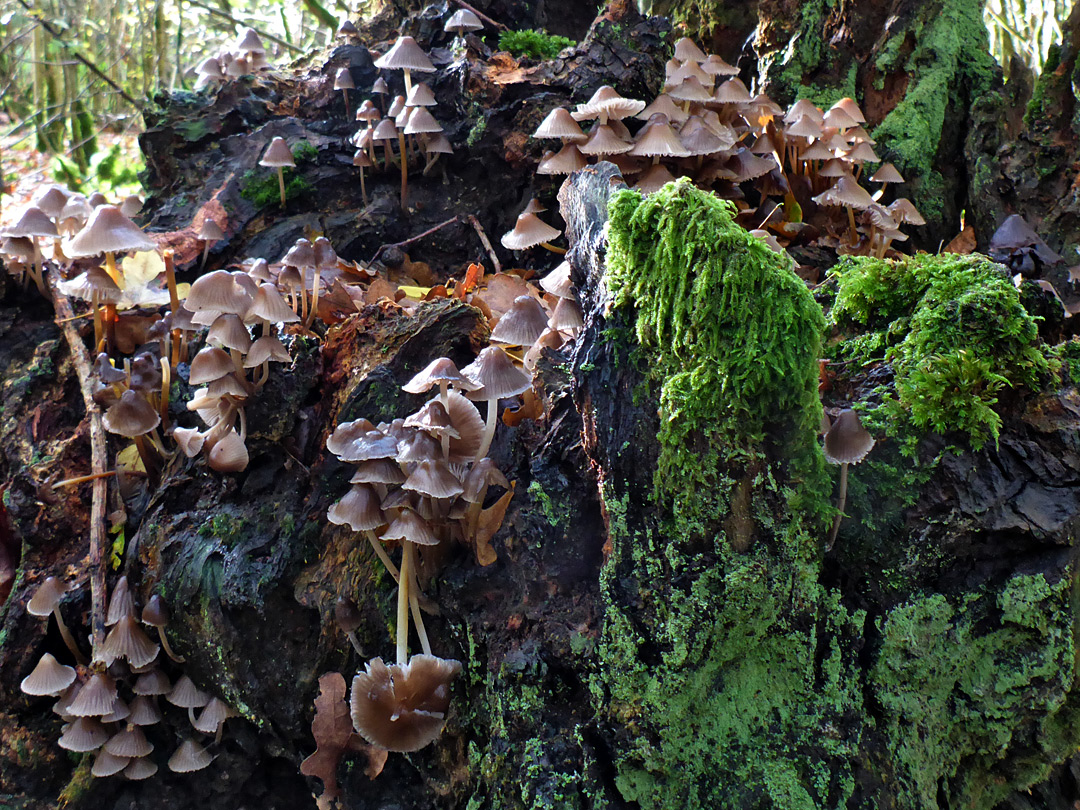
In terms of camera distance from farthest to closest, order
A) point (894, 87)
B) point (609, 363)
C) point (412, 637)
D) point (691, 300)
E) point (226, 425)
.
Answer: point (894, 87), point (226, 425), point (412, 637), point (609, 363), point (691, 300)

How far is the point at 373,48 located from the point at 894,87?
3980 mm

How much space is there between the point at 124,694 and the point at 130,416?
126cm

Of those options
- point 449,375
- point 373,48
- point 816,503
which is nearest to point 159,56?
point 373,48

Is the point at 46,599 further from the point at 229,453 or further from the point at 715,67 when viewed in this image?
the point at 715,67

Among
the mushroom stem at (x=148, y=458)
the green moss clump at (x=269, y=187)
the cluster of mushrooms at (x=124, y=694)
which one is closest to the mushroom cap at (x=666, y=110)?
the green moss clump at (x=269, y=187)

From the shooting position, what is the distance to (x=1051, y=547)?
2.42m

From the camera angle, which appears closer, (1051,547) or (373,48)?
(1051,547)

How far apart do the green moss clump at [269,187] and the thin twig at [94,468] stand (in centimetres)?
140

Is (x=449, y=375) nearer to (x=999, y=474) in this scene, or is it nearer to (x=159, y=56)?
(x=999, y=474)

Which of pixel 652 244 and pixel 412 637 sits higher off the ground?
pixel 652 244

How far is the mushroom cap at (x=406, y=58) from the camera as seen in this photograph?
16.5 feet

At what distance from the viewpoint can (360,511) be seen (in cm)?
259

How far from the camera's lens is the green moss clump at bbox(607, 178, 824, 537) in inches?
85.1

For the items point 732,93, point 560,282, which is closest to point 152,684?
point 560,282
